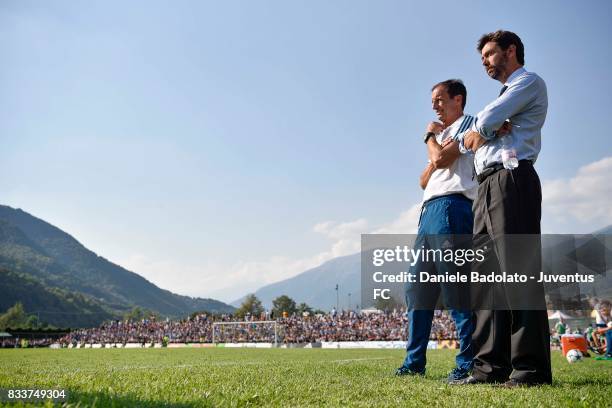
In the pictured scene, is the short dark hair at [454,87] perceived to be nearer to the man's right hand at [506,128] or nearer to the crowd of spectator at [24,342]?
the man's right hand at [506,128]

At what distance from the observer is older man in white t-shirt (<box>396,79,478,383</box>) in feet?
14.6

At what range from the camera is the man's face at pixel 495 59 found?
391 cm

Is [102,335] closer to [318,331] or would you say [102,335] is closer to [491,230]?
[318,331]

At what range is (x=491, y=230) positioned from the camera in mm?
3701

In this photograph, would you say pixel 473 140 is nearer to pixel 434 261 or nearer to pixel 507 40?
pixel 507 40

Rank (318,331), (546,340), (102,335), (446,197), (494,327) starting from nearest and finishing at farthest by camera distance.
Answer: (546,340)
(494,327)
(446,197)
(318,331)
(102,335)

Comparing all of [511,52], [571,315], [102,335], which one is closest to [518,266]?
[511,52]

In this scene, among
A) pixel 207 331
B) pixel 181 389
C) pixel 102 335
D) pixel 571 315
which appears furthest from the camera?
pixel 102 335

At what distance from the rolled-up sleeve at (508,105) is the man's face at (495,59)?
8.1 inches

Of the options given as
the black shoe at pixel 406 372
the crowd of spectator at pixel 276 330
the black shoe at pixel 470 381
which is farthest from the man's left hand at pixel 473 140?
the crowd of spectator at pixel 276 330

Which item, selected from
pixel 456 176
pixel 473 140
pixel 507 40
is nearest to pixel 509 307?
pixel 473 140

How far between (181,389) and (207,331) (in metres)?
51.3

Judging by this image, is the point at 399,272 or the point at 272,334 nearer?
the point at 399,272

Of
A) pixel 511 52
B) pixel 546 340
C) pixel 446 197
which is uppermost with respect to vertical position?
pixel 511 52
